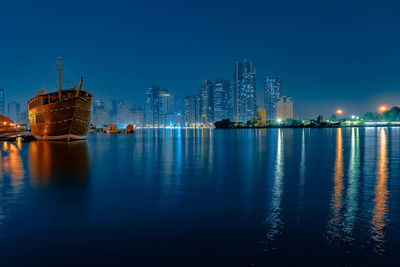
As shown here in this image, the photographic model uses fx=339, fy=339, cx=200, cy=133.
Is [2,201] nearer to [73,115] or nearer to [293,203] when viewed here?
[293,203]

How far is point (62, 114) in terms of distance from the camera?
202ft

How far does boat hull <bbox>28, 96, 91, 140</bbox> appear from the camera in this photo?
2415 inches

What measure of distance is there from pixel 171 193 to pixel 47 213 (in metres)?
5.54

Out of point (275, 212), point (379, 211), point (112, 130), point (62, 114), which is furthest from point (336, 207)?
point (112, 130)

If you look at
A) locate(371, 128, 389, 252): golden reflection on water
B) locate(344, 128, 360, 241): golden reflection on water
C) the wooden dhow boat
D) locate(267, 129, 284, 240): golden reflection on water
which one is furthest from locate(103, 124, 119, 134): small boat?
locate(371, 128, 389, 252): golden reflection on water

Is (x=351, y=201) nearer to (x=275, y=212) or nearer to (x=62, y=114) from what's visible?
(x=275, y=212)

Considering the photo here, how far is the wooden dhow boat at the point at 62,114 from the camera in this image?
61406 mm

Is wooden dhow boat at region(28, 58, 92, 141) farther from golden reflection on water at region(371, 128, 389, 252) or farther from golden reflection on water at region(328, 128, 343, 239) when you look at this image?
golden reflection on water at region(371, 128, 389, 252)

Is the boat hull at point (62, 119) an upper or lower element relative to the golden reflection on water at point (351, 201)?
upper

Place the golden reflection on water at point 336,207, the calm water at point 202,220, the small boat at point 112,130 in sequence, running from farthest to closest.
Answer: the small boat at point 112,130 < the golden reflection on water at point 336,207 < the calm water at point 202,220

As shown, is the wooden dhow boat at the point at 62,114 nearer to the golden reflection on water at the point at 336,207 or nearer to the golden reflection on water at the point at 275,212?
the golden reflection on water at the point at 275,212

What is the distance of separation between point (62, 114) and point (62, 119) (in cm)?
115

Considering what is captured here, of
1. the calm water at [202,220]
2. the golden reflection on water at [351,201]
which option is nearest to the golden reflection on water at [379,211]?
the calm water at [202,220]

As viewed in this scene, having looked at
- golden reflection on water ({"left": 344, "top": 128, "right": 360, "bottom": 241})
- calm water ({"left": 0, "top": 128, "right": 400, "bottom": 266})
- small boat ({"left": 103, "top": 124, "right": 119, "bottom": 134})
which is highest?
small boat ({"left": 103, "top": 124, "right": 119, "bottom": 134})
